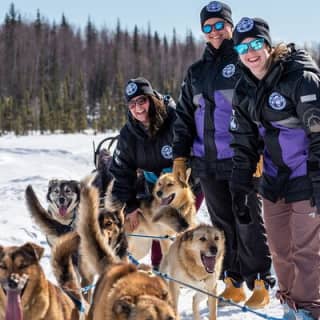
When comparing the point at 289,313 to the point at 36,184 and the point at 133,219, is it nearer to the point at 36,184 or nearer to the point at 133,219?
the point at 133,219

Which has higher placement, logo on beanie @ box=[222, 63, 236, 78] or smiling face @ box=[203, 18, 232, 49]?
smiling face @ box=[203, 18, 232, 49]

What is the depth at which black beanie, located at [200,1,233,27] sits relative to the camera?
3805 mm

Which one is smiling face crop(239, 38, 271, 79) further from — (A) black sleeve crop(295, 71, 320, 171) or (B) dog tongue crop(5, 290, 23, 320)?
(B) dog tongue crop(5, 290, 23, 320)

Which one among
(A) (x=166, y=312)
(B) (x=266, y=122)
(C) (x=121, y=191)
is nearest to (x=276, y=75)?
(B) (x=266, y=122)

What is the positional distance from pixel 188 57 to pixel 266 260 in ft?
196

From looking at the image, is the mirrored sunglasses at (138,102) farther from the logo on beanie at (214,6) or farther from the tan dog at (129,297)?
the tan dog at (129,297)

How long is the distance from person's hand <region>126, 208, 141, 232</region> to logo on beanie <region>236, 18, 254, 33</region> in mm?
2614

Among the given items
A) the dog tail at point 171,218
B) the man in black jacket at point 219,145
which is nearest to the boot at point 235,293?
the man in black jacket at point 219,145

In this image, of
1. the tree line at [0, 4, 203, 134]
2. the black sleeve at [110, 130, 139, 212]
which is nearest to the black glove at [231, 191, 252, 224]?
the black sleeve at [110, 130, 139, 212]

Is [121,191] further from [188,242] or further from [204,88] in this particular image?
[204,88]

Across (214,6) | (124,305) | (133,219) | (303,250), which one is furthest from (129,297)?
(133,219)

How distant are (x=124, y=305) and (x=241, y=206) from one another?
1.30m

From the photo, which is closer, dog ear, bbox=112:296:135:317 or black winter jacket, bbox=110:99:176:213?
dog ear, bbox=112:296:135:317

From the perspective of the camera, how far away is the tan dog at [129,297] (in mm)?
2475
